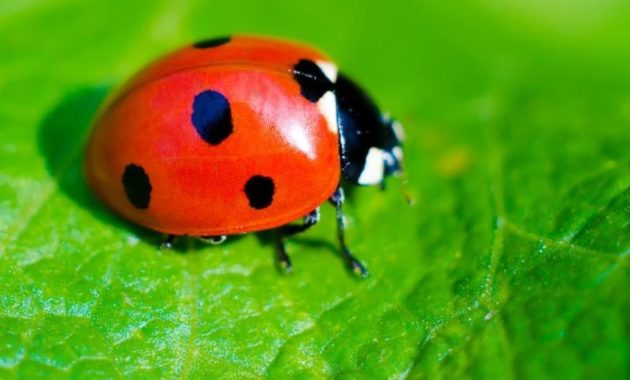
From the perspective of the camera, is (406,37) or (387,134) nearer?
(387,134)

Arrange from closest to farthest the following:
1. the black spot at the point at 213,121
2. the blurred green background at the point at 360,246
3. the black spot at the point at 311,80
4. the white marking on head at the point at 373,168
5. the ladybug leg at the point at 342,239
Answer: the blurred green background at the point at 360,246 < the black spot at the point at 213,121 < the black spot at the point at 311,80 < the ladybug leg at the point at 342,239 < the white marking on head at the point at 373,168

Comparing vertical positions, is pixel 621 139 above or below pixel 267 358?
above

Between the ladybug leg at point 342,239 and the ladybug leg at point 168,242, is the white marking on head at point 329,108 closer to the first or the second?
the ladybug leg at point 342,239

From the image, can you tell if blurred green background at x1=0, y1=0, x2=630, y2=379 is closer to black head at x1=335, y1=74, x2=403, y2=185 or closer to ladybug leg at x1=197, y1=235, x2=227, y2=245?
ladybug leg at x1=197, y1=235, x2=227, y2=245

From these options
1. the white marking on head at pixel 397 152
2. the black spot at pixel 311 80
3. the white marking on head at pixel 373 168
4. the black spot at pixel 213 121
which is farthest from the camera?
the white marking on head at pixel 397 152

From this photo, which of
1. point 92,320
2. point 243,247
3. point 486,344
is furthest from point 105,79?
point 486,344

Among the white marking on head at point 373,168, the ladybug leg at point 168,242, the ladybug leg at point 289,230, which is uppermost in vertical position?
the white marking on head at point 373,168

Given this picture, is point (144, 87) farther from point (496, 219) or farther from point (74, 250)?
point (496, 219)

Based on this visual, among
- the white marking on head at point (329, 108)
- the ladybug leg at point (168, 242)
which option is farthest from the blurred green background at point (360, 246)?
the white marking on head at point (329, 108)
